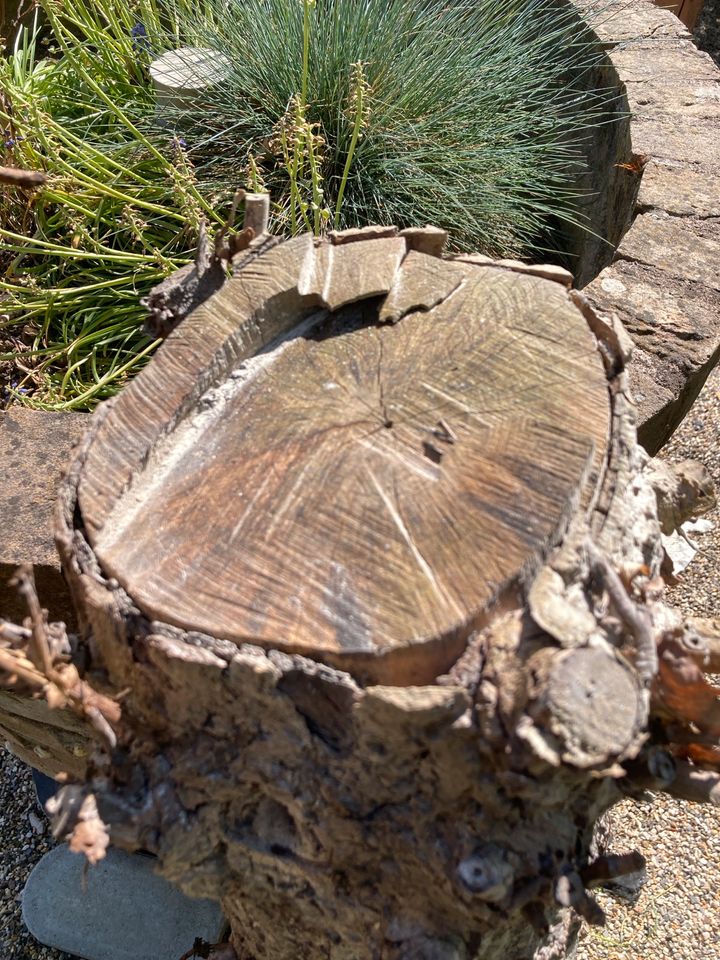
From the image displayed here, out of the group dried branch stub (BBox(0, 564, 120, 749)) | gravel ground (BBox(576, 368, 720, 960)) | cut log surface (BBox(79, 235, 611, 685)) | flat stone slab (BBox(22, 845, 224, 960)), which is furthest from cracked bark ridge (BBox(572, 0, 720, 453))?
flat stone slab (BBox(22, 845, 224, 960))

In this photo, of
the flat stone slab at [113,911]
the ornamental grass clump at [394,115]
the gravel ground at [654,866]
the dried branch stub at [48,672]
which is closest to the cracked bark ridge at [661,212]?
the ornamental grass clump at [394,115]

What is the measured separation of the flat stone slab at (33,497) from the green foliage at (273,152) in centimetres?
37

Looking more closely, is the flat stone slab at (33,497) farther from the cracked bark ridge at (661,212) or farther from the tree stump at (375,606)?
the cracked bark ridge at (661,212)

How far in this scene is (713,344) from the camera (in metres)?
1.78

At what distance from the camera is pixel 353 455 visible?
0.99 meters

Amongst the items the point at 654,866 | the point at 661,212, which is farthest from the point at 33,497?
the point at 661,212

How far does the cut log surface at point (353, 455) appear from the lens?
0.88 meters

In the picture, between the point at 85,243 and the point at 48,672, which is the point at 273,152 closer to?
the point at 85,243

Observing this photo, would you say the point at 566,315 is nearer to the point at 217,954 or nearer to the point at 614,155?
the point at 217,954

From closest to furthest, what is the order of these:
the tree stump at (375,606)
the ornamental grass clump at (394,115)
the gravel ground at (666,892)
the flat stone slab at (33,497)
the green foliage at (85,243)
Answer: the tree stump at (375,606) → the flat stone slab at (33,497) → the gravel ground at (666,892) → the green foliage at (85,243) → the ornamental grass clump at (394,115)

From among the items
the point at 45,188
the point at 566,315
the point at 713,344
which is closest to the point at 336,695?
the point at 566,315

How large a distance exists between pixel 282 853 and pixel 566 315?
0.78 m

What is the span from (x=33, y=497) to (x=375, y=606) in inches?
40.0

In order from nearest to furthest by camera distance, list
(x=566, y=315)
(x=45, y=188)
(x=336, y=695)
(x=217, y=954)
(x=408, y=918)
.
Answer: (x=336, y=695), (x=408, y=918), (x=566, y=315), (x=217, y=954), (x=45, y=188)
